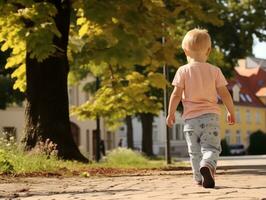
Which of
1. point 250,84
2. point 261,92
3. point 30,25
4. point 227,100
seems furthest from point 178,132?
point 227,100

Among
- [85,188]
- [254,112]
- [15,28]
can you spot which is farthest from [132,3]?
[254,112]

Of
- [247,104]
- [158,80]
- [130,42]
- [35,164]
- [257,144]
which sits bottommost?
[35,164]

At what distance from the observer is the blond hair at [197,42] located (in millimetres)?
7875

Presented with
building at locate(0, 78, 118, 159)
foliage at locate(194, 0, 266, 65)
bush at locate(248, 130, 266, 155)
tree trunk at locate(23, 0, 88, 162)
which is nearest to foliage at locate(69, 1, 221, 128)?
tree trunk at locate(23, 0, 88, 162)

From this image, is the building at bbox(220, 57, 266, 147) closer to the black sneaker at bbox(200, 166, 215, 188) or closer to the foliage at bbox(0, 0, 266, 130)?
the foliage at bbox(0, 0, 266, 130)

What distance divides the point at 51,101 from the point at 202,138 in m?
9.22

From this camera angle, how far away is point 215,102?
26.1 feet

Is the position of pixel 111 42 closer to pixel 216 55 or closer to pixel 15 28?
pixel 15 28

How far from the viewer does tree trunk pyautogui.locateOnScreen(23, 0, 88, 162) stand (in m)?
16.3

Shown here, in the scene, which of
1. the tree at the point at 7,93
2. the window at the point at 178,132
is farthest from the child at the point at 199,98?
the window at the point at 178,132

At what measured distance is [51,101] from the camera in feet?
54.5

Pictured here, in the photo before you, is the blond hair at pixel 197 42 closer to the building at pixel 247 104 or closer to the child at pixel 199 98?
the child at pixel 199 98

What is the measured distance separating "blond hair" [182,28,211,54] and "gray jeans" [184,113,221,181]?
0.77 meters

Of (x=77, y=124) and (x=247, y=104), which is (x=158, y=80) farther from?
(x=247, y=104)
